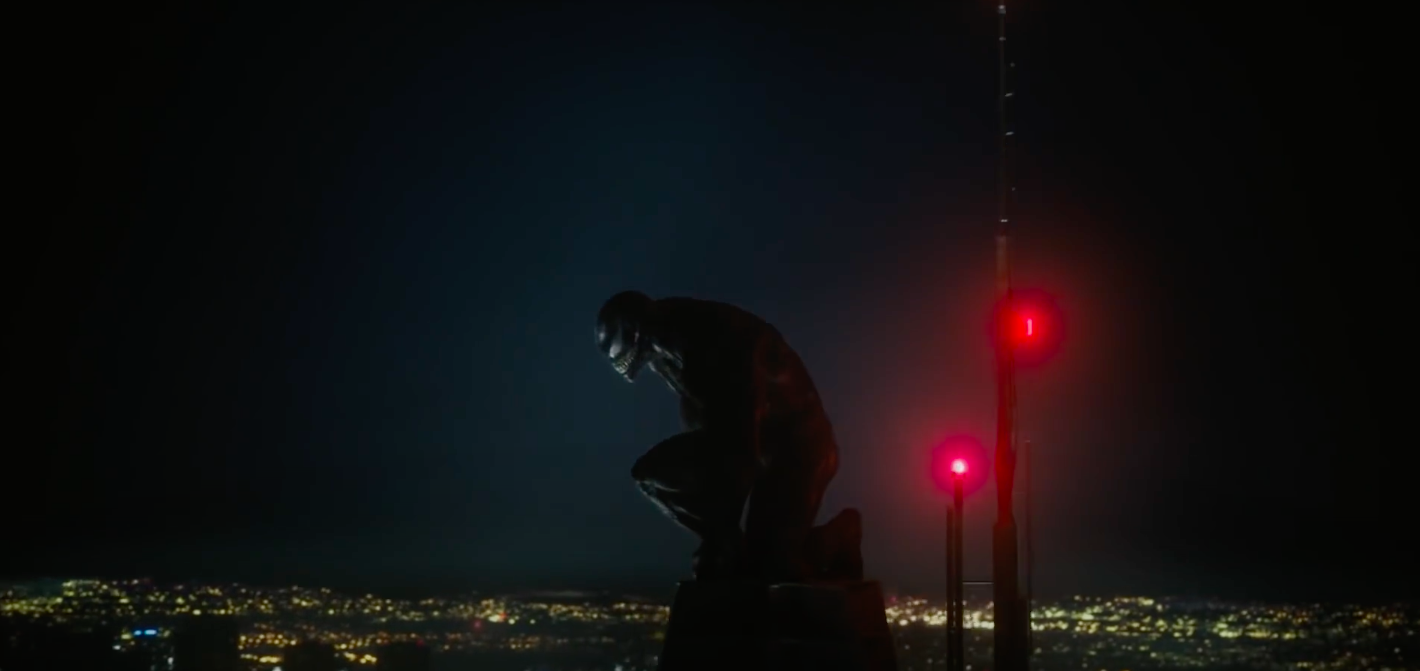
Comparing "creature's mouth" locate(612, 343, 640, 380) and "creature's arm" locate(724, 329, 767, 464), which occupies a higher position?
"creature's mouth" locate(612, 343, 640, 380)

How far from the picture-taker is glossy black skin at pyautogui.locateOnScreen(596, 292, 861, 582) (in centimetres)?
915

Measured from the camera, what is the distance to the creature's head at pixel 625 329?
9.43 meters

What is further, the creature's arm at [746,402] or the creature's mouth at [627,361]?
the creature's mouth at [627,361]

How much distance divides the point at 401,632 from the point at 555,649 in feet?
18.5

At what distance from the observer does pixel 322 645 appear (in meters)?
27.0

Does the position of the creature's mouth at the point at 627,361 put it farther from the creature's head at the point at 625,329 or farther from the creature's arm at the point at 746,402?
the creature's arm at the point at 746,402

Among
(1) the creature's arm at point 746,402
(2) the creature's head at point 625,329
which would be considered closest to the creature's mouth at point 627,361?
(2) the creature's head at point 625,329

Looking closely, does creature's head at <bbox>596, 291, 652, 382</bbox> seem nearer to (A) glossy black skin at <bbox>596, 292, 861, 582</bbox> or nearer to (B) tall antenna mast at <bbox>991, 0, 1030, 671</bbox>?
(A) glossy black skin at <bbox>596, 292, 861, 582</bbox>

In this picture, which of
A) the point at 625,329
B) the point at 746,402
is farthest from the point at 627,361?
the point at 746,402

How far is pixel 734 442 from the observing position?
30.0ft

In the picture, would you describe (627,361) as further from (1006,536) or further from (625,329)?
(1006,536)

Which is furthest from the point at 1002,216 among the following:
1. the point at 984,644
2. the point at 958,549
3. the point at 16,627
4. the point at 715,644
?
the point at 16,627

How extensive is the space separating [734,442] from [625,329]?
104 centimetres

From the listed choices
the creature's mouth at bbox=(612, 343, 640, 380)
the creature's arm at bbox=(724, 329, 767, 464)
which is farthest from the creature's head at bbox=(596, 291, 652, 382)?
the creature's arm at bbox=(724, 329, 767, 464)
